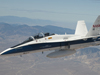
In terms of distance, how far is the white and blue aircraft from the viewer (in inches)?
763

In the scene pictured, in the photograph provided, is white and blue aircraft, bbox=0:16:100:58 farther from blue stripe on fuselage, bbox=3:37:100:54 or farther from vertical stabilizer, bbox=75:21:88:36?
vertical stabilizer, bbox=75:21:88:36

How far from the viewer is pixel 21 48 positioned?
19.2 metres

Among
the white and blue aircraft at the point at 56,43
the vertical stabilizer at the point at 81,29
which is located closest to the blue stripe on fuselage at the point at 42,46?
the white and blue aircraft at the point at 56,43

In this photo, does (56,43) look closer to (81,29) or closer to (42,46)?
(42,46)

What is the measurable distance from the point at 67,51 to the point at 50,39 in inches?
152

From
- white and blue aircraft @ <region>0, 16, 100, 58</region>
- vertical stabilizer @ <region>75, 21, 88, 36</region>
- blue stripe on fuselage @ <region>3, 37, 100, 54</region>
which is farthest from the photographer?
vertical stabilizer @ <region>75, 21, 88, 36</region>

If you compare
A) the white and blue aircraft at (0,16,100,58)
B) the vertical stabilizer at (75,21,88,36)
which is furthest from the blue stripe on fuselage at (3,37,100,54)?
the vertical stabilizer at (75,21,88,36)

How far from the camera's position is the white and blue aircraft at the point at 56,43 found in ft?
63.6

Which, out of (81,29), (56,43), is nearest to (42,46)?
(56,43)

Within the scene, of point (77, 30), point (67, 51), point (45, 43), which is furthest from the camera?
point (77, 30)

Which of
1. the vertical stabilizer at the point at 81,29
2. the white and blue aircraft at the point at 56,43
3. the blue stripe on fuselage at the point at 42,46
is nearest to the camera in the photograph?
the blue stripe on fuselage at the point at 42,46

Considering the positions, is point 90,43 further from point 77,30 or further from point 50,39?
point 50,39

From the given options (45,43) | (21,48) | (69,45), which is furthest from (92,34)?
(21,48)

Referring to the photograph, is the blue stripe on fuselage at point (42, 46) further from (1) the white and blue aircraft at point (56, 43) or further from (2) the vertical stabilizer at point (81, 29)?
(2) the vertical stabilizer at point (81, 29)
